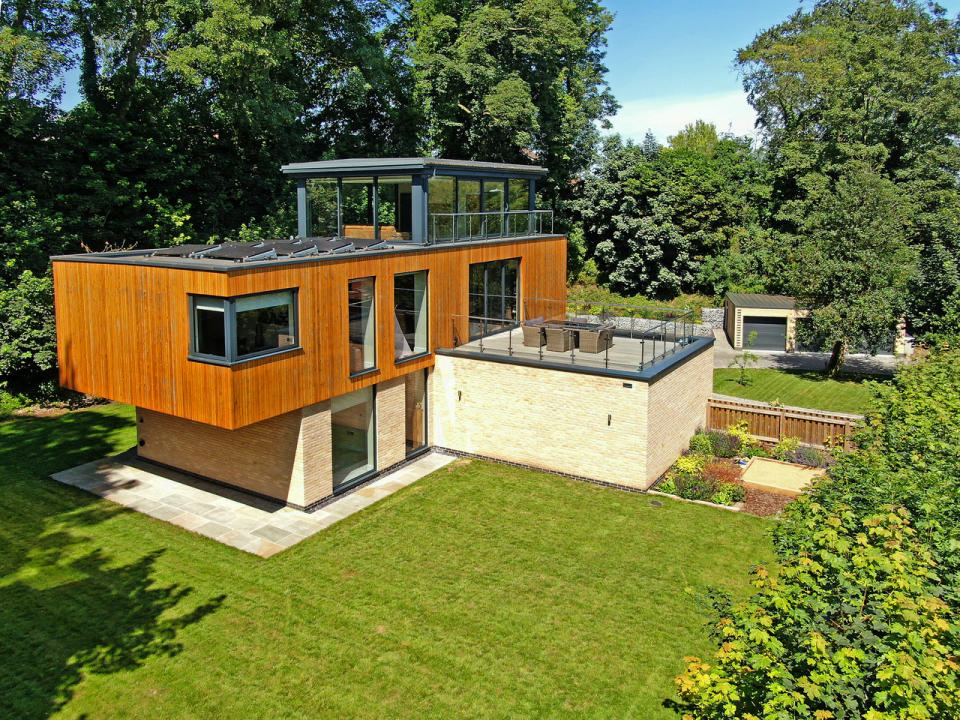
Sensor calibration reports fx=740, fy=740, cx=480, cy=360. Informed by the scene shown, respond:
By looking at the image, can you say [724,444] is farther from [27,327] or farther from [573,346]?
[27,327]

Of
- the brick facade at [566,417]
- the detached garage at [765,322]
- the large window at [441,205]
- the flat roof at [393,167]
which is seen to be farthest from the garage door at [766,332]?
the large window at [441,205]

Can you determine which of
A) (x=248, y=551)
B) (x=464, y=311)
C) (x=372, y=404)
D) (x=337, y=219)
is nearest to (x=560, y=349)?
(x=464, y=311)

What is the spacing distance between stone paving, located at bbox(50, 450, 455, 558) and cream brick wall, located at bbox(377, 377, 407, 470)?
0.44 meters

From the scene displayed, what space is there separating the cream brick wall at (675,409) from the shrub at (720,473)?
3.09ft

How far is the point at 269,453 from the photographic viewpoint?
16344 millimetres

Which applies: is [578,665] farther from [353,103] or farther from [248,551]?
[353,103]

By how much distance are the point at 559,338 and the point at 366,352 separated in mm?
5327

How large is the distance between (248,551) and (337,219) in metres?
10.2

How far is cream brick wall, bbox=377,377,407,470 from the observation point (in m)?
18.0

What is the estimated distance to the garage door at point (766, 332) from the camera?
36.3m

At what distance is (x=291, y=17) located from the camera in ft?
97.5

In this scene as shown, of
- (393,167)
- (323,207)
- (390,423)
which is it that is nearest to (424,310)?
(390,423)

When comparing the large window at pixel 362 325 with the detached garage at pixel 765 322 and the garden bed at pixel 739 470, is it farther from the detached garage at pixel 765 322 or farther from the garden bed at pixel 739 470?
the detached garage at pixel 765 322

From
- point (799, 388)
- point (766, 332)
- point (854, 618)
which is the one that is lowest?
point (799, 388)
